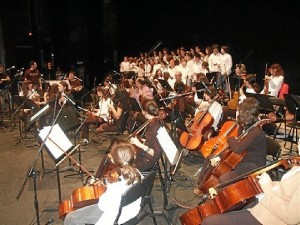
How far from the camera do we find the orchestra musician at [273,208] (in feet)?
8.14

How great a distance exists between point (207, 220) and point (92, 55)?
616 inches

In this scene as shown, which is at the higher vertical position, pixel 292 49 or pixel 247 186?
pixel 292 49

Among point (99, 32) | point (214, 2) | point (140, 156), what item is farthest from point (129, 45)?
point (140, 156)

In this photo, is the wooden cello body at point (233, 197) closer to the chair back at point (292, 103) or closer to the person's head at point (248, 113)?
the person's head at point (248, 113)

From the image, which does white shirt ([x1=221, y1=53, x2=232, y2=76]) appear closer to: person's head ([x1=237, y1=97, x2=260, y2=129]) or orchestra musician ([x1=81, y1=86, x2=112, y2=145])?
orchestra musician ([x1=81, y1=86, x2=112, y2=145])

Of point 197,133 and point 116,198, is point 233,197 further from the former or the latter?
point 197,133

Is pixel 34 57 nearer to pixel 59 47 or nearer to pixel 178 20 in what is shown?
pixel 59 47

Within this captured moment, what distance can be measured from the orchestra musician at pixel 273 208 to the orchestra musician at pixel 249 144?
86 centimetres

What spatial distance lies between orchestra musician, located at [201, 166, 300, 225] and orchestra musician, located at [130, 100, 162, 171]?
1478 millimetres

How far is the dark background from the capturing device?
415 inches

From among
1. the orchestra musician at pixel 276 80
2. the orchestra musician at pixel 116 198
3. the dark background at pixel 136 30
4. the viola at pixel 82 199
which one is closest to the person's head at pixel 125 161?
the orchestra musician at pixel 116 198

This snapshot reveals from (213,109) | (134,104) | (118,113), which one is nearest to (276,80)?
(213,109)

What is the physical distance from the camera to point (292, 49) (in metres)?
10.1

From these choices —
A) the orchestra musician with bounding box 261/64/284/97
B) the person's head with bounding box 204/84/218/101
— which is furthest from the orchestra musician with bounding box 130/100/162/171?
the orchestra musician with bounding box 261/64/284/97
